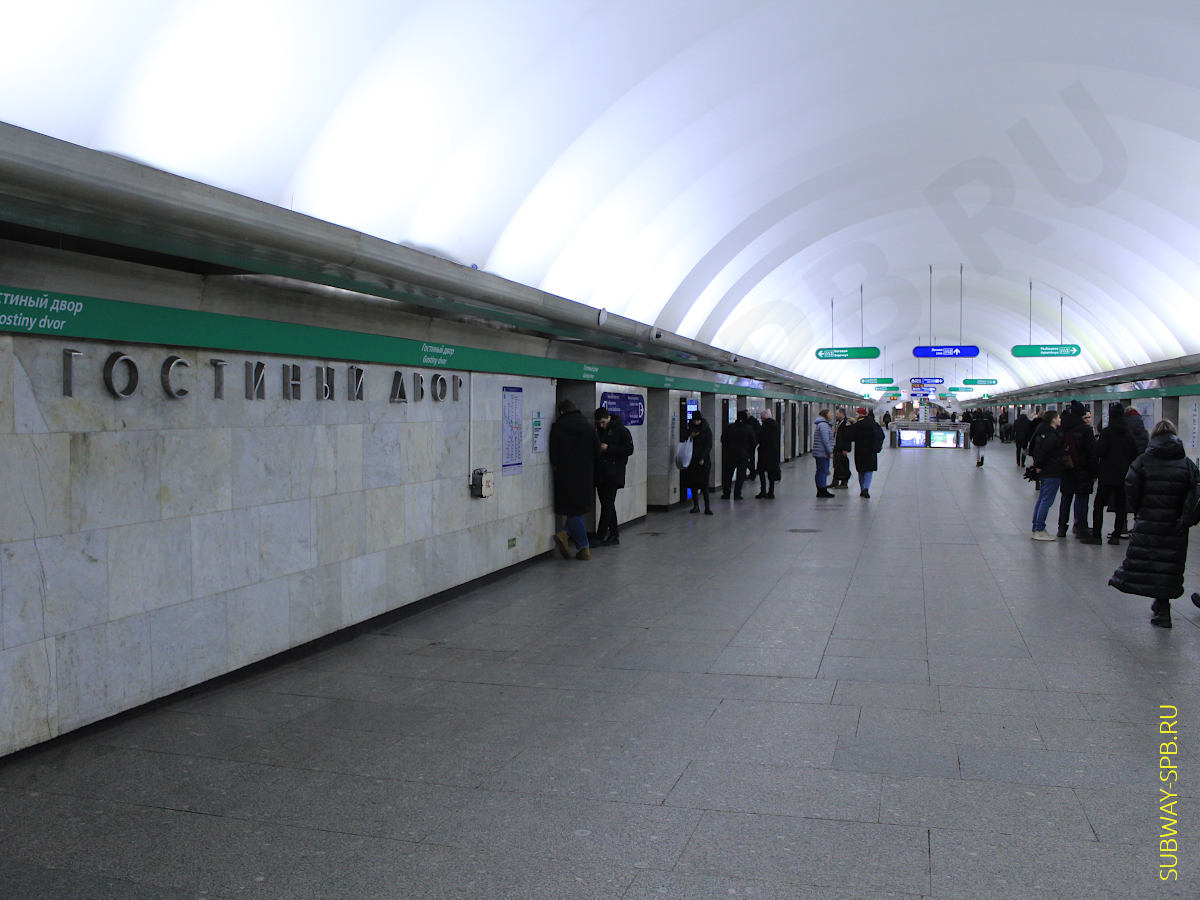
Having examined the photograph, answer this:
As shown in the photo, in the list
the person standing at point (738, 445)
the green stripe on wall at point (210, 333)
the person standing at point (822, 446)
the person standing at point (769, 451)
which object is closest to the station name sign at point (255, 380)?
the green stripe on wall at point (210, 333)

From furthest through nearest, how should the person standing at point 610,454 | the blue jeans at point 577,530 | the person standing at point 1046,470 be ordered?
1. the person standing at point 1046,470
2. the person standing at point 610,454
3. the blue jeans at point 577,530

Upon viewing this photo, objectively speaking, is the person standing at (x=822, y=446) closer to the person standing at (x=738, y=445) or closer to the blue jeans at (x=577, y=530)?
the person standing at (x=738, y=445)

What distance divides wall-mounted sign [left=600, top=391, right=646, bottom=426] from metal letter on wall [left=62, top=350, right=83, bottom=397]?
864cm

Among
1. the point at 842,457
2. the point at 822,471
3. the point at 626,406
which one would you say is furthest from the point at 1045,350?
the point at 626,406

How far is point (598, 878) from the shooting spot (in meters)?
3.31

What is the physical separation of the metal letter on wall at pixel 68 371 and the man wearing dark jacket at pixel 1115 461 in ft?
37.1

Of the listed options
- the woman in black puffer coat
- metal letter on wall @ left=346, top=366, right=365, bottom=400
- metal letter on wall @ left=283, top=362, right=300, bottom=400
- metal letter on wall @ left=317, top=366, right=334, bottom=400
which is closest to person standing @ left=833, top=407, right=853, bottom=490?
the woman in black puffer coat

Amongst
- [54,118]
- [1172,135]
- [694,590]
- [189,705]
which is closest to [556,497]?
[694,590]

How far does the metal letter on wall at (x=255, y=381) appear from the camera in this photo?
5926 millimetres

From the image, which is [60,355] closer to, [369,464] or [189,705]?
[189,705]

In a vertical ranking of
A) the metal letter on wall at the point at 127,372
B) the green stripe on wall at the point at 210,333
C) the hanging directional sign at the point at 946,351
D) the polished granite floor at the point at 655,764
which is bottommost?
the polished granite floor at the point at 655,764

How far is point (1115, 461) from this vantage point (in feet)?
38.6

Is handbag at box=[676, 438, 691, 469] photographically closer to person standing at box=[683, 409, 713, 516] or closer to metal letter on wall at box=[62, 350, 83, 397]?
person standing at box=[683, 409, 713, 516]

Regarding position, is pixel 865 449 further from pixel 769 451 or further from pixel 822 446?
pixel 769 451
